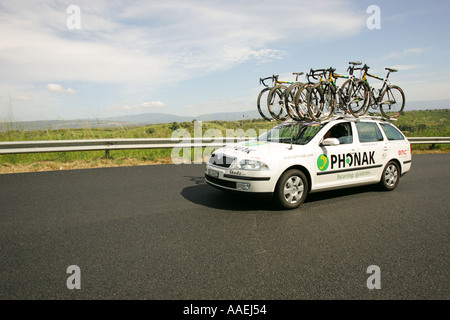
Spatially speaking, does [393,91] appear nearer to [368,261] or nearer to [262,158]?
[262,158]

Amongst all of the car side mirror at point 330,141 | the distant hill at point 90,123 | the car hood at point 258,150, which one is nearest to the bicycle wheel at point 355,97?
the car side mirror at point 330,141

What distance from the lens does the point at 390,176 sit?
7176 millimetres

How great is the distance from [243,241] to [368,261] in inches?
60.4

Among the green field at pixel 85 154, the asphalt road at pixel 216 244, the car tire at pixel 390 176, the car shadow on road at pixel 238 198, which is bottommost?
the asphalt road at pixel 216 244

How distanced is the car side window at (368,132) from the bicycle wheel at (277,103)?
1.71 meters

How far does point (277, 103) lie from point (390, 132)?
111 inches

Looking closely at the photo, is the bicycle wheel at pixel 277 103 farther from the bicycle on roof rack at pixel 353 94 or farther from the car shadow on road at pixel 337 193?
the car shadow on road at pixel 337 193

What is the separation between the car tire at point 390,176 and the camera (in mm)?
7062

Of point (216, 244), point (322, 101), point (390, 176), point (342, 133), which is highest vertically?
point (322, 101)

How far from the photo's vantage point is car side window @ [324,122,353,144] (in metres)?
6.35

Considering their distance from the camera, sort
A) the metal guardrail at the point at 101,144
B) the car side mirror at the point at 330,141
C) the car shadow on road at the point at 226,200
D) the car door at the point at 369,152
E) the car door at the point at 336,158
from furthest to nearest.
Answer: the metal guardrail at the point at 101,144
the car door at the point at 369,152
the car door at the point at 336,158
the car side mirror at the point at 330,141
the car shadow on road at the point at 226,200

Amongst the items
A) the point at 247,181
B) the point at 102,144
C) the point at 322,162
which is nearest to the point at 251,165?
the point at 247,181

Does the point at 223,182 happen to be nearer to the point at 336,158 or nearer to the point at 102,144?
the point at 336,158
